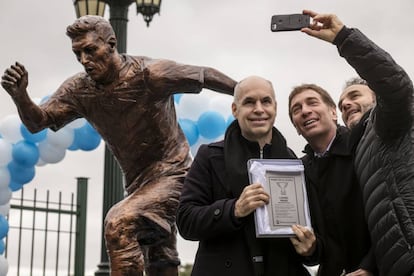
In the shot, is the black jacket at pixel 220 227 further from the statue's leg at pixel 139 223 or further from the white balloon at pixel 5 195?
the white balloon at pixel 5 195

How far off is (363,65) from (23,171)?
6.01 m

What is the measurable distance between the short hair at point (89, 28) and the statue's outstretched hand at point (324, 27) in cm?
197

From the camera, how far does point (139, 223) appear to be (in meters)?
4.85

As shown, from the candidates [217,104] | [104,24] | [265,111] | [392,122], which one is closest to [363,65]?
[392,122]

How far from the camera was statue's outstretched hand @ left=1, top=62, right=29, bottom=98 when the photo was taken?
4.80 meters

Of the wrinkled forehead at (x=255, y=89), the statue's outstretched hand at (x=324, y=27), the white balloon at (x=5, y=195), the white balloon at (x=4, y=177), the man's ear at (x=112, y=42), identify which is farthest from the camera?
the white balloon at (x=5, y=195)

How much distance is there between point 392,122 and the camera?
311 cm

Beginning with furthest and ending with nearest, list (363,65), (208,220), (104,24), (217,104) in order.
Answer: (217,104) < (104,24) < (208,220) < (363,65)

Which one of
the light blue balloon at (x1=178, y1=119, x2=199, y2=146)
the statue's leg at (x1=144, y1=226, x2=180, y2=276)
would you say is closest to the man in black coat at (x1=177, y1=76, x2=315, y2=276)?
the statue's leg at (x1=144, y1=226, x2=180, y2=276)

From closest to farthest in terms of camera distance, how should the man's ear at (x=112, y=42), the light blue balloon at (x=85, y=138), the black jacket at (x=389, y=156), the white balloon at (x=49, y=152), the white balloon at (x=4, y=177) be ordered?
1. the black jacket at (x=389, y=156)
2. the man's ear at (x=112, y=42)
3. the white balloon at (x=4, y=177)
4. the white balloon at (x=49, y=152)
5. the light blue balloon at (x=85, y=138)

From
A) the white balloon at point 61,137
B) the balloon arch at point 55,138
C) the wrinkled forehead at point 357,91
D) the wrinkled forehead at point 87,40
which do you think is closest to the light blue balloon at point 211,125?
the balloon arch at point 55,138

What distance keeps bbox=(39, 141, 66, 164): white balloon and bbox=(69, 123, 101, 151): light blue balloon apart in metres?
0.17

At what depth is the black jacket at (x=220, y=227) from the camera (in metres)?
3.38

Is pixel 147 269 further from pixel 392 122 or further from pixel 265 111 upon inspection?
pixel 392 122
